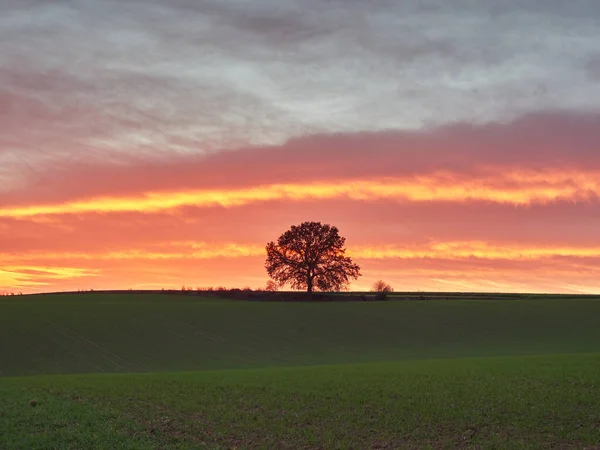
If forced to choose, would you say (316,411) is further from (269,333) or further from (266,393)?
(269,333)

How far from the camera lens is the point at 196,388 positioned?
36031mm

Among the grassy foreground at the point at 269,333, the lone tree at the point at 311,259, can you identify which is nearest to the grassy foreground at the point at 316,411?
the grassy foreground at the point at 269,333

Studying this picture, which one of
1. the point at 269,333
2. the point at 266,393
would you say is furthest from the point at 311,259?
the point at 266,393

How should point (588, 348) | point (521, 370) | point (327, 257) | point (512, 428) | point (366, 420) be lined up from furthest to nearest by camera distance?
point (327, 257) < point (588, 348) < point (521, 370) < point (366, 420) < point (512, 428)

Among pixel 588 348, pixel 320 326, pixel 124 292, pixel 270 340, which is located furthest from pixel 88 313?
pixel 588 348

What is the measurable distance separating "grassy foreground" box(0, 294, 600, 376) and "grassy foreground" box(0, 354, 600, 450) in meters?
19.9

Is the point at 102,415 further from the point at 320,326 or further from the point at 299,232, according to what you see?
the point at 299,232

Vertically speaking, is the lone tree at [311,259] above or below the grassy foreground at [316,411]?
above

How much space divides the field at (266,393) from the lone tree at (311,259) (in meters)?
37.5

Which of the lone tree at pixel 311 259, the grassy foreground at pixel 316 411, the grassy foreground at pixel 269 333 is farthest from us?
the lone tree at pixel 311 259

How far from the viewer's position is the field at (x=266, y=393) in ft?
90.4

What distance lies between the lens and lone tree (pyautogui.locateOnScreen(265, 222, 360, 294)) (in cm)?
10759

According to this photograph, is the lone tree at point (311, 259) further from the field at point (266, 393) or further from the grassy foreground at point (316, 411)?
the grassy foreground at point (316, 411)

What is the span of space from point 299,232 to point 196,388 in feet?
243
